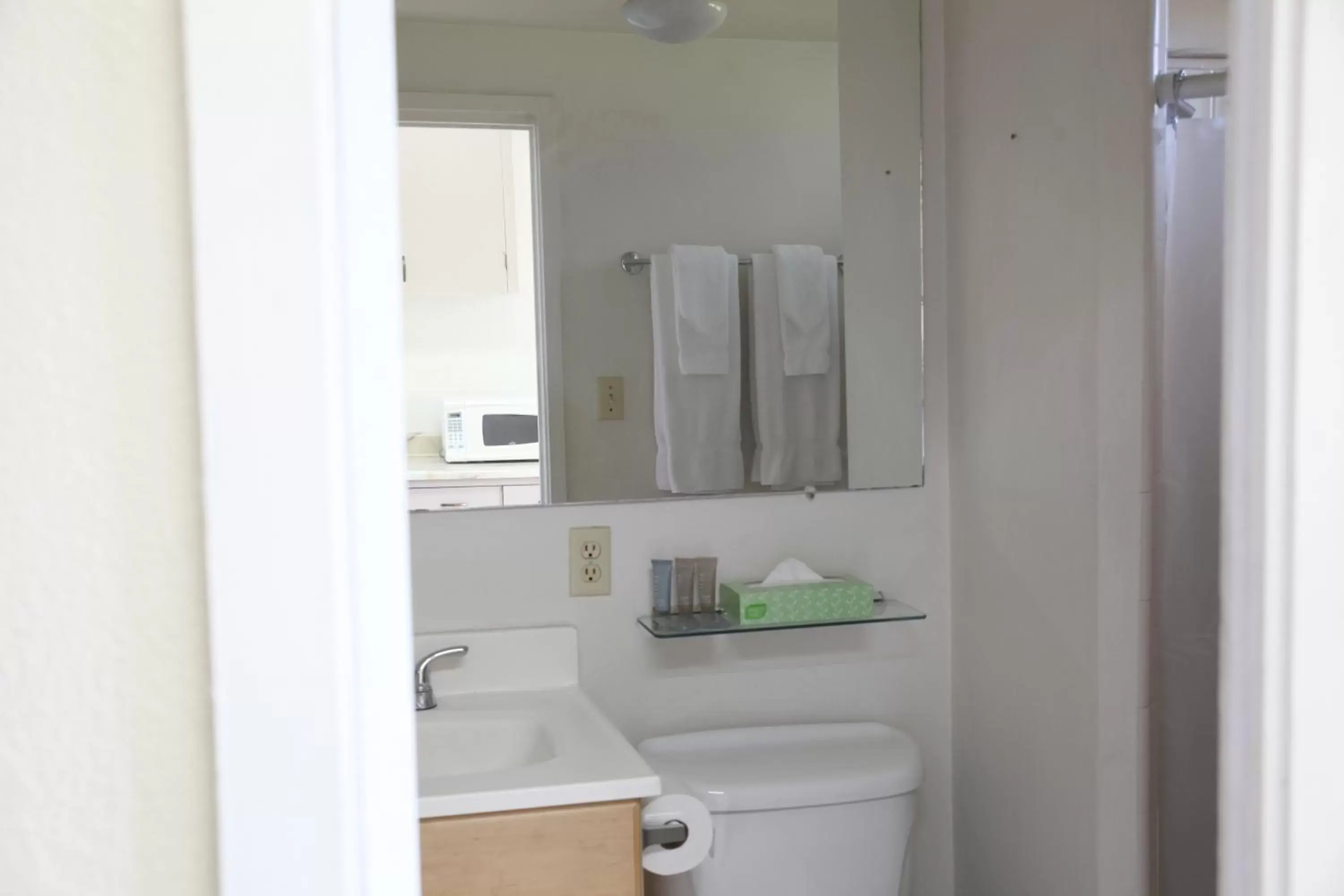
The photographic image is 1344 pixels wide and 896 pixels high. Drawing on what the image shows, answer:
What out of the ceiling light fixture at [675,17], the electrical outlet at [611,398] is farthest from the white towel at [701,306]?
the ceiling light fixture at [675,17]

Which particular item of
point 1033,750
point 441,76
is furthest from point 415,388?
point 1033,750

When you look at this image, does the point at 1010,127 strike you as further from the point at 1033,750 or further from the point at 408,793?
the point at 408,793

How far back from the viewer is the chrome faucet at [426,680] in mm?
1701

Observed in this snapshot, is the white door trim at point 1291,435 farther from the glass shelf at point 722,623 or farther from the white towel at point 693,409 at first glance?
the white towel at point 693,409

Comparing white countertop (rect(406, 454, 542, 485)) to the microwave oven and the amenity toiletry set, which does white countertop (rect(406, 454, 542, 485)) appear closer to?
the microwave oven

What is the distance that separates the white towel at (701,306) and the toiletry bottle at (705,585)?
332 mm

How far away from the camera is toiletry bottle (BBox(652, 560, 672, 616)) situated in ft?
6.08

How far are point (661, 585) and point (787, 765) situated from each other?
0.36m

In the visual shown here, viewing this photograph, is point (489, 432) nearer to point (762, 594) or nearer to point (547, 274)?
point (547, 274)

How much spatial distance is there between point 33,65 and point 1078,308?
4.54ft

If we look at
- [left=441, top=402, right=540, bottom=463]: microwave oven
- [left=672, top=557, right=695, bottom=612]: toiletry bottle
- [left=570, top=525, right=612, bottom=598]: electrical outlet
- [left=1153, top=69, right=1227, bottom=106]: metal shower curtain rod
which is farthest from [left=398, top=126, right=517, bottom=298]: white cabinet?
[left=1153, top=69, right=1227, bottom=106]: metal shower curtain rod

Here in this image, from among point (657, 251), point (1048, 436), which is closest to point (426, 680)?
point (657, 251)

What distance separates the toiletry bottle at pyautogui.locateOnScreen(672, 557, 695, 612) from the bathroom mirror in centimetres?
12

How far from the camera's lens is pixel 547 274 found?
1.83 metres
